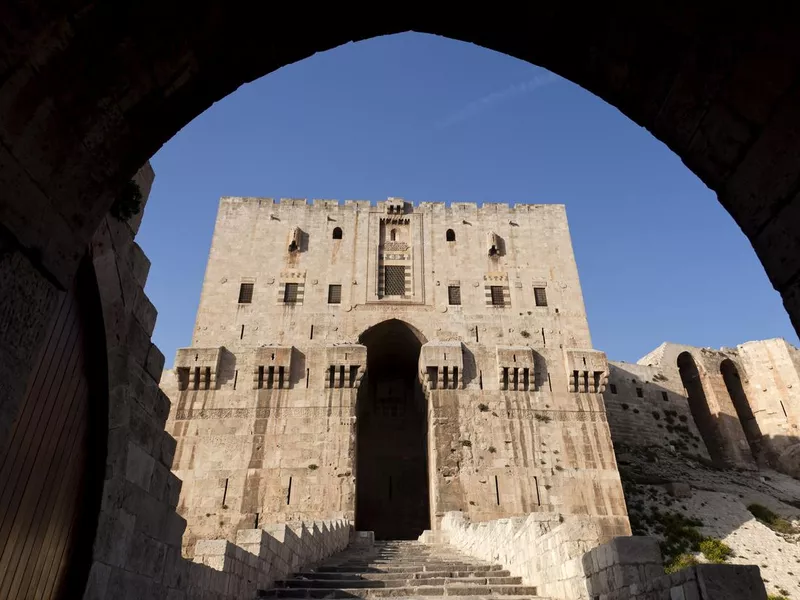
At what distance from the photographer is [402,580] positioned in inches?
333

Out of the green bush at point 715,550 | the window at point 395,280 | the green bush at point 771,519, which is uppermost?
the window at point 395,280

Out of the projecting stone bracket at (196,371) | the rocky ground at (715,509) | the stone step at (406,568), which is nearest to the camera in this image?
the stone step at (406,568)

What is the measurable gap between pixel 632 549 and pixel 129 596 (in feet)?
15.0

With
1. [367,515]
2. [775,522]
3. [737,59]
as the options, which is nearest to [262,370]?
[367,515]

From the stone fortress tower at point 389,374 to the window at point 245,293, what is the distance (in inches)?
2.1

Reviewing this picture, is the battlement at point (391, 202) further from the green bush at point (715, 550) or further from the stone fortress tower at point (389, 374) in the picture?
the green bush at point (715, 550)

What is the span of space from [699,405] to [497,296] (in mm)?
19370

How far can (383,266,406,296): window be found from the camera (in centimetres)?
2092

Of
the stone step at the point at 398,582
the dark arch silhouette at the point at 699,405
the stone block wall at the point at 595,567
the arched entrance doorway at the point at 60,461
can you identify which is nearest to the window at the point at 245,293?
the stone block wall at the point at 595,567

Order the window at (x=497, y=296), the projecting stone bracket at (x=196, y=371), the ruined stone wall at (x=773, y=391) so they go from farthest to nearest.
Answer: the ruined stone wall at (x=773, y=391), the window at (x=497, y=296), the projecting stone bracket at (x=196, y=371)

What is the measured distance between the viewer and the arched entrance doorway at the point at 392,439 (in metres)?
21.0

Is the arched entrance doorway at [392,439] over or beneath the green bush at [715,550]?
over

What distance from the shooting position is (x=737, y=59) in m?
2.44

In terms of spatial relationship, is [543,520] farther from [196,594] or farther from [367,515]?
[367,515]
